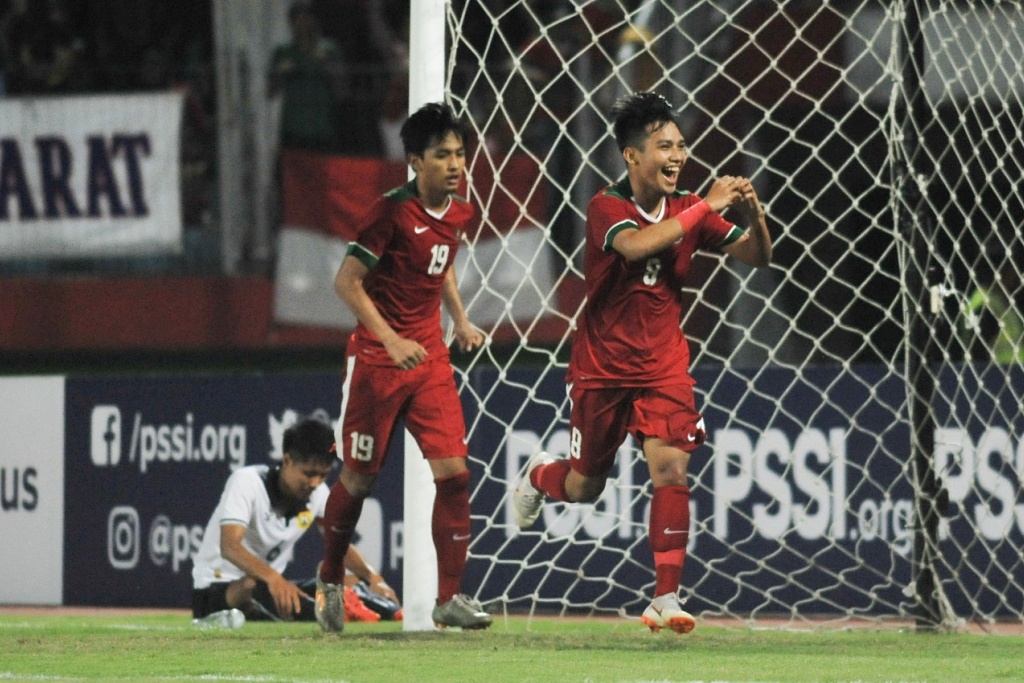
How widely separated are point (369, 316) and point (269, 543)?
225 cm

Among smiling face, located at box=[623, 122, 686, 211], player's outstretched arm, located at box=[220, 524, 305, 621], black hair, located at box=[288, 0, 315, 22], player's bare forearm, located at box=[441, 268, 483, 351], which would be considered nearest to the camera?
smiling face, located at box=[623, 122, 686, 211]

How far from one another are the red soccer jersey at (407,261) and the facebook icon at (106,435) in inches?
127

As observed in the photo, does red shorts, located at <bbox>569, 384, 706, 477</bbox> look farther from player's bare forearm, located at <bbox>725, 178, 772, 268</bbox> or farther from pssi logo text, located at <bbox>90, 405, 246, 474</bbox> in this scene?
pssi logo text, located at <bbox>90, 405, 246, 474</bbox>

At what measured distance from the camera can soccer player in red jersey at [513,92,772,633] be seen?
19.5 ft

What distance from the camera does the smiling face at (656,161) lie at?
6082mm

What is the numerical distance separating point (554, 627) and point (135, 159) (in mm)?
Answer: 5782

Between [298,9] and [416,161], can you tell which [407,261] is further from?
[298,9]

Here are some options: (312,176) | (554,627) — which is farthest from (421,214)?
(312,176)

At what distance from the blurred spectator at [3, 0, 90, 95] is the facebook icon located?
3647 millimetres

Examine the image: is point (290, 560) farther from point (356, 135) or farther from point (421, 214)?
point (356, 135)

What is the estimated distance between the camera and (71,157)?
40.4 feet

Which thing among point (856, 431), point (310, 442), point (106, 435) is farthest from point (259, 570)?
point (856, 431)

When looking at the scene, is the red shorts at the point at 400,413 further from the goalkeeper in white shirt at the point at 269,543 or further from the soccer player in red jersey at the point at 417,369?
the goalkeeper in white shirt at the point at 269,543

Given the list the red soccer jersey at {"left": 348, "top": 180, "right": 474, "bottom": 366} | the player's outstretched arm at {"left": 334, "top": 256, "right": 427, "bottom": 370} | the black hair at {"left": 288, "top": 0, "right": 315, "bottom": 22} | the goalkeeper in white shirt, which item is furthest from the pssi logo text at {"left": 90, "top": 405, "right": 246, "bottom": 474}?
the black hair at {"left": 288, "top": 0, "right": 315, "bottom": 22}
